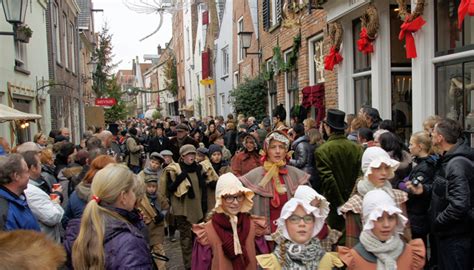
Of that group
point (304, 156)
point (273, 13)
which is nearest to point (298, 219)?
point (304, 156)

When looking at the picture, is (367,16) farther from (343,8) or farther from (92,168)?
(92,168)

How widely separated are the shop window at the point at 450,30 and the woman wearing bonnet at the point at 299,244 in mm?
4401

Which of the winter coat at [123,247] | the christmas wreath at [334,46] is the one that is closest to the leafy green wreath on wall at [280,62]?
the christmas wreath at [334,46]

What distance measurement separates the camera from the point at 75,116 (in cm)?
2130

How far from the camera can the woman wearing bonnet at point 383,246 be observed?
2.76 m

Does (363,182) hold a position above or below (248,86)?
below

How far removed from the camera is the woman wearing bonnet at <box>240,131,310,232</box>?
404 cm

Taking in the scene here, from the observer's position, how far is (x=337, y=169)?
4773 millimetres

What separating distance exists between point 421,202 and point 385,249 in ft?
6.23

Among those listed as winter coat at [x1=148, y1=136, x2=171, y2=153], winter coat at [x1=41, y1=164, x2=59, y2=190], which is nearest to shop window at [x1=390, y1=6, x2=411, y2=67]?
winter coat at [x1=148, y1=136, x2=171, y2=153]

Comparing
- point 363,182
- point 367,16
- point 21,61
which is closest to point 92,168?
point 363,182

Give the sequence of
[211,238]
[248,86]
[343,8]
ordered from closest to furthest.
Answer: [211,238] < [343,8] < [248,86]

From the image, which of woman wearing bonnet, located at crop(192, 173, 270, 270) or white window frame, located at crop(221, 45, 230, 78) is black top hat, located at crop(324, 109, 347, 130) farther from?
white window frame, located at crop(221, 45, 230, 78)

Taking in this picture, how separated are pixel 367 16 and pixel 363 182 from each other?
4971 mm
